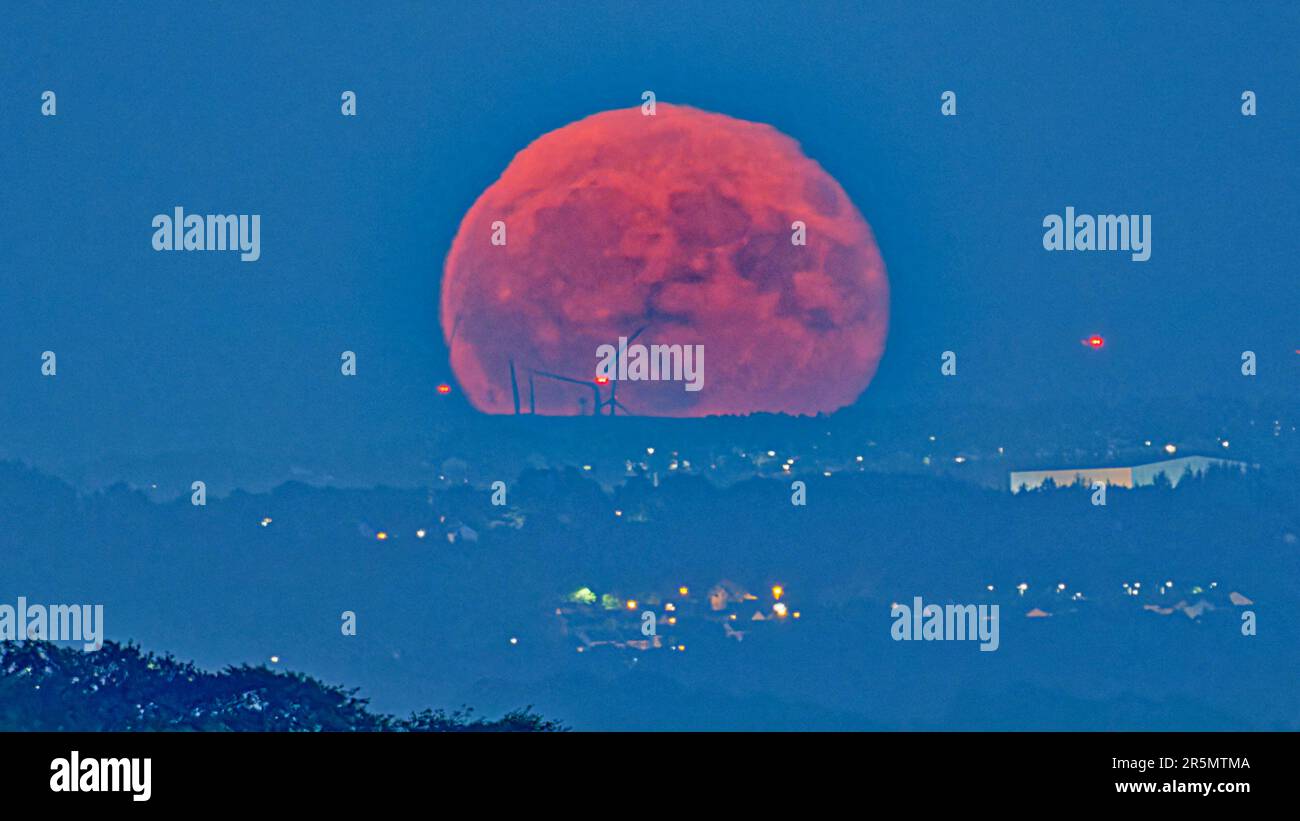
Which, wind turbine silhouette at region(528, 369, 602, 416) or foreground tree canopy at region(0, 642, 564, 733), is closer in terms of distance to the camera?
foreground tree canopy at region(0, 642, 564, 733)

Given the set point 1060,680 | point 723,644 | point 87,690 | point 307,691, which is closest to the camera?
point 87,690

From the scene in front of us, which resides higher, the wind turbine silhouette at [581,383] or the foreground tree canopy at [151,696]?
the wind turbine silhouette at [581,383]

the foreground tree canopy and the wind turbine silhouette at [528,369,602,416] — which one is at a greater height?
the wind turbine silhouette at [528,369,602,416]

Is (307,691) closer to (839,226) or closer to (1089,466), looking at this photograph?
(839,226)

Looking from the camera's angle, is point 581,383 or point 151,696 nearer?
point 151,696

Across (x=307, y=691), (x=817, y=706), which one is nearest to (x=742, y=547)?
(x=817, y=706)

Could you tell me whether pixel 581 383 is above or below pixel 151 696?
above

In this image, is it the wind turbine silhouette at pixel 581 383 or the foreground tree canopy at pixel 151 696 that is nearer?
the foreground tree canopy at pixel 151 696

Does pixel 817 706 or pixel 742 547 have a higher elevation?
pixel 742 547
